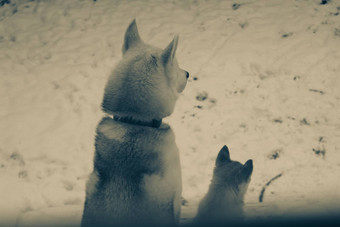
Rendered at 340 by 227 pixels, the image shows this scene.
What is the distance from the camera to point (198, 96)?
3.44 metres

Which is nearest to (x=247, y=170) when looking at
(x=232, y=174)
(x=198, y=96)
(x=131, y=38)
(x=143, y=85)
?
(x=232, y=174)

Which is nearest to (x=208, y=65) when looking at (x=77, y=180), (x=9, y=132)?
(x=77, y=180)

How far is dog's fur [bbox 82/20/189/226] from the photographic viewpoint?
1.57 metres

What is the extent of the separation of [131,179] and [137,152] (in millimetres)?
178

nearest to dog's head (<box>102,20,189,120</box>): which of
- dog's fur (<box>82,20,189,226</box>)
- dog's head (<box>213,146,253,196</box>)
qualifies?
dog's fur (<box>82,20,189,226</box>)

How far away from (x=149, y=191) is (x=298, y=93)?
8.38 ft

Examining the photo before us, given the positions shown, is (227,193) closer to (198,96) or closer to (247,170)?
(247,170)

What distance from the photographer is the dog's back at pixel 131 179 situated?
156 cm

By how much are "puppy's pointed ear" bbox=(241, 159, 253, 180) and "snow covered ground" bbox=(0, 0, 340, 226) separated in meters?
0.28

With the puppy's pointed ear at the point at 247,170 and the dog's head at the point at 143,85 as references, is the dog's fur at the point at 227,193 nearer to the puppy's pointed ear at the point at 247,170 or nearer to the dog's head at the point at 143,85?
the puppy's pointed ear at the point at 247,170

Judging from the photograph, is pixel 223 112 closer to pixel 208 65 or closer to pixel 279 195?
pixel 208 65

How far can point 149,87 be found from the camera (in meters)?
1.79

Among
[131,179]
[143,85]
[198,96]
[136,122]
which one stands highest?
[143,85]

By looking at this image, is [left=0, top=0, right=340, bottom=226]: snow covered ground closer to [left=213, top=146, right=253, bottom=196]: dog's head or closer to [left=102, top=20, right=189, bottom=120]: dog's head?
[left=213, top=146, right=253, bottom=196]: dog's head
